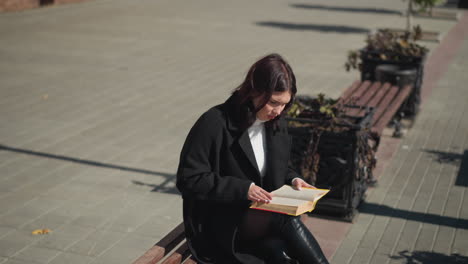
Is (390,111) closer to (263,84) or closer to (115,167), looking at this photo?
(115,167)

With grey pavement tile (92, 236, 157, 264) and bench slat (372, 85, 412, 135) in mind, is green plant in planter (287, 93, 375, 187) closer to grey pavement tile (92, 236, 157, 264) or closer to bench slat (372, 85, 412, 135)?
bench slat (372, 85, 412, 135)

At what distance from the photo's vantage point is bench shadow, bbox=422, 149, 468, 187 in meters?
7.21

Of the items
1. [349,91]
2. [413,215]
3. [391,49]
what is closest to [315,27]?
[391,49]

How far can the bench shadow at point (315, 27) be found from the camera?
62.7ft

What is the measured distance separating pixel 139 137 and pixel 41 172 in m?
1.66

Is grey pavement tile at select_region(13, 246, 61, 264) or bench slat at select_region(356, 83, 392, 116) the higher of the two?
bench slat at select_region(356, 83, 392, 116)

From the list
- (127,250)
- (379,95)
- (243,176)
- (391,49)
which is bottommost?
(127,250)

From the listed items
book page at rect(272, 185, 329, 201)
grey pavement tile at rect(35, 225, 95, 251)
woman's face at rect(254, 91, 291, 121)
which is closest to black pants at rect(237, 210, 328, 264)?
book page at rect(272, 185, 329, 201)

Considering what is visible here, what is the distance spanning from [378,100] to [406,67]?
187 centimetres

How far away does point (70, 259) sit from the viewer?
5.23 metres

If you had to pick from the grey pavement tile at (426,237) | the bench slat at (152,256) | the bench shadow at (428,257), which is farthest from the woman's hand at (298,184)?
the grey pavement tile at (426,237)

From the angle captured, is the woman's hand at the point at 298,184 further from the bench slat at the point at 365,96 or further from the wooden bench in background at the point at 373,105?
the bench slat at the point at 365,96

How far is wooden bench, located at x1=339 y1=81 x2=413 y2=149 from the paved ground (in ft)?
2.18

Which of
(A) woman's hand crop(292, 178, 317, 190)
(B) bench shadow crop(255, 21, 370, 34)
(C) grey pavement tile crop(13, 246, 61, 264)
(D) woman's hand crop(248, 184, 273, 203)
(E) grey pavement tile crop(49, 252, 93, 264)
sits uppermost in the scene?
(D) woman's hand crop(248, 184, 273, 203)
